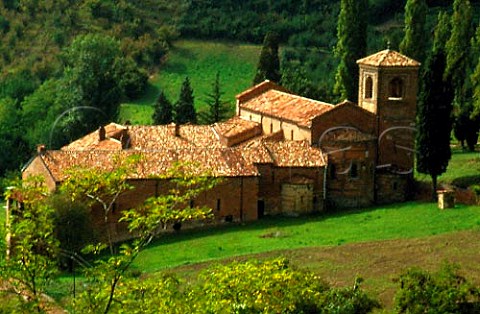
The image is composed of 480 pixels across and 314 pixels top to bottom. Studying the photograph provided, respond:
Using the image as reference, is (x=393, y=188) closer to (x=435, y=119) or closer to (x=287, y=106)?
(x=435, y=119)

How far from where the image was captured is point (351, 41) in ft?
209

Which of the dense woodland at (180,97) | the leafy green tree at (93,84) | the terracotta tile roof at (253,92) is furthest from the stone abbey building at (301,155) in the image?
the leafy green tree at (93,84)

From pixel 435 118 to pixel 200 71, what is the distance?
39.2 meters

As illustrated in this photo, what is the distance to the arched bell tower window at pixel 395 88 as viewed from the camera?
174ft

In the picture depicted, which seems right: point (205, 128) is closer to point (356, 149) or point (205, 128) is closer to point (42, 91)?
point (356, 149)

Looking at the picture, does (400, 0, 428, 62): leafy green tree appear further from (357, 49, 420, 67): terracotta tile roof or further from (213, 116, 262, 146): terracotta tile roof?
(213, 116, 262, 146): terracotta tile roof

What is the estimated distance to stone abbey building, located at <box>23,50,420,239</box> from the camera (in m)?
49.3

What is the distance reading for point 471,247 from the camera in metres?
40.8

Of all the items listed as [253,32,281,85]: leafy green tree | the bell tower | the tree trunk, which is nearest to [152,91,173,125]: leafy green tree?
[253,32,281,85]: leafy green tree

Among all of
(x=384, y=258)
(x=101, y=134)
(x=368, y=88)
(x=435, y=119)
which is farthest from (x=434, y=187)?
(x=101, y=134)

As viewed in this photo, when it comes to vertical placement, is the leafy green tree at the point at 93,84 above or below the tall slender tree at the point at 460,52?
below

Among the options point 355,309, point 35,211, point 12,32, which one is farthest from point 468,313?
point 12,32

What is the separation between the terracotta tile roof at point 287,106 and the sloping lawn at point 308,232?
537 cm

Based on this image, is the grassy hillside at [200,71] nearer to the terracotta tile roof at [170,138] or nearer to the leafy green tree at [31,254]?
the terracotta tile roof at [170,138]
